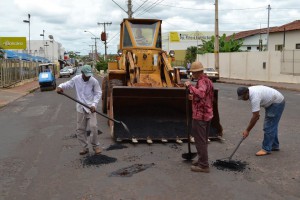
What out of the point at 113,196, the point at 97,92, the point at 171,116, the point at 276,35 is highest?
the point at 276,35

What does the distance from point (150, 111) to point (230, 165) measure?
293cm

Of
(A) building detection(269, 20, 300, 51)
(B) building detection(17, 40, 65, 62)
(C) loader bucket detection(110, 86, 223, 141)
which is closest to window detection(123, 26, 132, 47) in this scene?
(C) loader bucket detection(110, 86, 223, 141)

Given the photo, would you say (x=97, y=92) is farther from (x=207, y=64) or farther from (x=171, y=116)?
(x=207, y=64)

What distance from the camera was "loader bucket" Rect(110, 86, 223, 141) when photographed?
8.73m

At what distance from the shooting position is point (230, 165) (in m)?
6.56

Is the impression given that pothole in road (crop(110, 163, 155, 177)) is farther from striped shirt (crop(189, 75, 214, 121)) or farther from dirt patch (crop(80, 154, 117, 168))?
striped shirt (crop(189, 75, 214, 121))

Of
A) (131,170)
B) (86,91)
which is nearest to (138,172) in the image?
(131,170)

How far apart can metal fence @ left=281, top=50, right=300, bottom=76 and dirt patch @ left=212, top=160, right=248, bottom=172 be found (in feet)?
79.1

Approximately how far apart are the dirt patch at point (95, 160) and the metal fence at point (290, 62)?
24617 millimetres

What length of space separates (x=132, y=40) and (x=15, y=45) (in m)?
52.3

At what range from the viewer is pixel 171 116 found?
9047 mm

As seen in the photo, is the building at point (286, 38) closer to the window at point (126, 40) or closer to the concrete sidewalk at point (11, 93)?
the concrete sidewalk at point (11, 93)

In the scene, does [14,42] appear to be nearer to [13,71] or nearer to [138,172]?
[13,71]

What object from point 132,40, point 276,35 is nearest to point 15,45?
point 276,35
